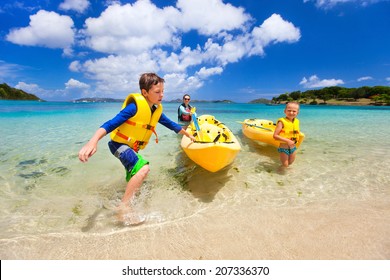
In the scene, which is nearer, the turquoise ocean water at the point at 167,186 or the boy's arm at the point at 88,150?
the boy's arm at the point at 88,150

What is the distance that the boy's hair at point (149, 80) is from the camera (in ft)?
8.73

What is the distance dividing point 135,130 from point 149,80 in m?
0.68

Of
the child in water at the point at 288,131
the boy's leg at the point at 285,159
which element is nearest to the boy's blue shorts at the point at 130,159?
the child in water at the point at 288,131

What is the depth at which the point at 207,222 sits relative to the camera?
99.8 inches

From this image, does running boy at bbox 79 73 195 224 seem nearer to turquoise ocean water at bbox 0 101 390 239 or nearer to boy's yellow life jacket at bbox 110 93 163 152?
boy's yellow life jacket at bbox 110 93 163 152

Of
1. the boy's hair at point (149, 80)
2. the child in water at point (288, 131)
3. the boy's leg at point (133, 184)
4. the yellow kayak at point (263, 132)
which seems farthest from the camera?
the yellow kayak at point (263, 132)

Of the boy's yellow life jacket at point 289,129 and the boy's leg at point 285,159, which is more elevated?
the boy's yellow life jacket at point 289,129

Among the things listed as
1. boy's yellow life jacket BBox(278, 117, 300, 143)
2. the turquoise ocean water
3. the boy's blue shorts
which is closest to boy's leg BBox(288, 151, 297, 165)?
the turquoise ocean water

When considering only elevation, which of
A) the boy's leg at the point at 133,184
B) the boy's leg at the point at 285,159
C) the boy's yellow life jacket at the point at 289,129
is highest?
the boy's yellow life jacket at the point at 289,129

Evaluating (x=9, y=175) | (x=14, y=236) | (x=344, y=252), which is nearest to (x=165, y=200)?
(x=14, y=236)

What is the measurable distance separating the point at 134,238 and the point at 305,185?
298cm

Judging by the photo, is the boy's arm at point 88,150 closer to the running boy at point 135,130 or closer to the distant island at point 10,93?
the running boy at point 135,130

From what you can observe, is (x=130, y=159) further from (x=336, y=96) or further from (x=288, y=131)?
(x=336, y=96)
